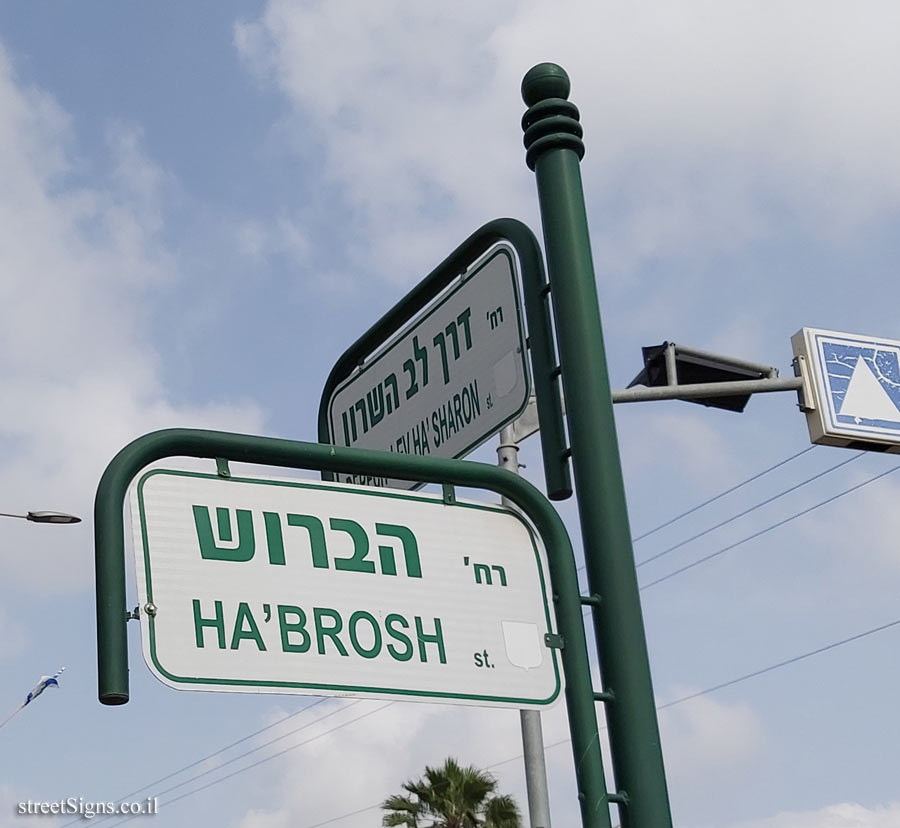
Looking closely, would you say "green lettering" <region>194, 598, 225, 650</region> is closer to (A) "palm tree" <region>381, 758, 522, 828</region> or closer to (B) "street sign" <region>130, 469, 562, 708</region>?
(B) "street sign" <region>130, 469, 562, 708</region>

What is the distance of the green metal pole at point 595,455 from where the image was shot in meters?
3.24

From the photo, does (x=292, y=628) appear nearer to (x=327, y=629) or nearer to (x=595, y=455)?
(x=327, y=629)

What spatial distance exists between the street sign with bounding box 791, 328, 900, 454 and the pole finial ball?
3464mm

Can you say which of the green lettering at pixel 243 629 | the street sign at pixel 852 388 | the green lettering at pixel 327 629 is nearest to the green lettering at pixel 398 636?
the green lettering at pixel 327 629

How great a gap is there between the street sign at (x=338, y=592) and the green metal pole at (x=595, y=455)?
0.22 metres

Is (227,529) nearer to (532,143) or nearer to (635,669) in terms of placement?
(635,669)

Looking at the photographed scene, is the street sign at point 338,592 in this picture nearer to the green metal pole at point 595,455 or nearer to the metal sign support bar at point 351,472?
the metal sign support bar at point 351,472

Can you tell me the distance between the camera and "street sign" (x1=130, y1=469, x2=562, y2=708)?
9.15 ft

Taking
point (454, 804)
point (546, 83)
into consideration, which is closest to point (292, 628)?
point (546, 83)

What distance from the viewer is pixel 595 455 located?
11.4 ft

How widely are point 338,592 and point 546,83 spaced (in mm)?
1649

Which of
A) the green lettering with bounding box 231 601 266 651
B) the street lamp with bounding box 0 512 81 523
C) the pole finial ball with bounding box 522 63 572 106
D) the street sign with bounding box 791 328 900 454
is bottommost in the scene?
the green lettering with bounding box 231 601 266 651

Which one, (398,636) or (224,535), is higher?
(224,535)

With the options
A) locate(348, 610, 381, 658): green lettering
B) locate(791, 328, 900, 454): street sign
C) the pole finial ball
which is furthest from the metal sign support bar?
locate(791, 328, 900, 454): street sign
